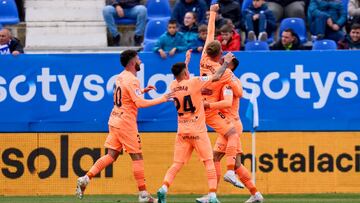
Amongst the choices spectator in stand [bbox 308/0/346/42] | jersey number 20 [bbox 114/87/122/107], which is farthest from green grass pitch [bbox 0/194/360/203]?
spectator in stand [bbox 308/0/346/42]

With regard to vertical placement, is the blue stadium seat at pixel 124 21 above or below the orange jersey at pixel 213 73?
above

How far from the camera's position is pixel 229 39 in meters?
20.2

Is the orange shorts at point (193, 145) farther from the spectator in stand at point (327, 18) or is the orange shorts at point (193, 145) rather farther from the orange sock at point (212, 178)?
the spectator in stand at point (327, 18)

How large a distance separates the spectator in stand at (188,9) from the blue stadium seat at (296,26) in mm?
1566

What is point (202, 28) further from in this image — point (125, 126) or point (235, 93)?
point (125, 126)

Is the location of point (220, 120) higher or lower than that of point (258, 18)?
lower

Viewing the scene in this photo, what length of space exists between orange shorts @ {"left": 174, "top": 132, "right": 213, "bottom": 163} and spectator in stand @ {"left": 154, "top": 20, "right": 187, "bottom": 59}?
140 inches

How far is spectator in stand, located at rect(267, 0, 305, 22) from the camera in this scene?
2341cm

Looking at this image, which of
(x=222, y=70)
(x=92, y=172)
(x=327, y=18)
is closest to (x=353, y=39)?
(x=327, y=18)

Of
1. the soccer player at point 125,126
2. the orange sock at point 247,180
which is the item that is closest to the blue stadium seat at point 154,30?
the soccer player at point 125,126

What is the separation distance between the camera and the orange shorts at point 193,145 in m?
16.6

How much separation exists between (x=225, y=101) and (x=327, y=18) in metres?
6.00

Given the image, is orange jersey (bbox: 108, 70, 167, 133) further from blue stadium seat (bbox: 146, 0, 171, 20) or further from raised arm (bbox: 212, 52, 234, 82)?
blue stadium seat (bbox: 146, 0, 171, 20)

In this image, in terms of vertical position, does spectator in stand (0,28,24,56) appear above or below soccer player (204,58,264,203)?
above
